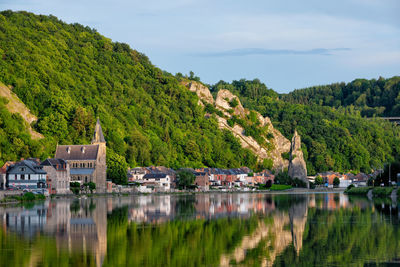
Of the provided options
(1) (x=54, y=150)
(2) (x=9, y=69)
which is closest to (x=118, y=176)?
(1) (x=54, y=150)

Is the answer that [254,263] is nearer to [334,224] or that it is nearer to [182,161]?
[334,224]

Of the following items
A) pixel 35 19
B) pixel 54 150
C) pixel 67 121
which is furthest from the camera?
pixel 35 19

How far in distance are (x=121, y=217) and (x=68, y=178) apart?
5609cm

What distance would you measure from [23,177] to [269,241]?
66.4m

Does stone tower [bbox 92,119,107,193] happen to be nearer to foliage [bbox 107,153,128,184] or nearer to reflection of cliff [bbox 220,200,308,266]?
foliage [bbox 107,153,128,184]

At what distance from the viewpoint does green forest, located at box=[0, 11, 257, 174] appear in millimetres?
129500

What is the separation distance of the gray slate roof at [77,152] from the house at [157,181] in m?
14.8

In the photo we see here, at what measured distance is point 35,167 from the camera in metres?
96.2

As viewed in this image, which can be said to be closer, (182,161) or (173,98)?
(182,161)

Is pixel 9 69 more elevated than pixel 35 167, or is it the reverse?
pixel 9 69

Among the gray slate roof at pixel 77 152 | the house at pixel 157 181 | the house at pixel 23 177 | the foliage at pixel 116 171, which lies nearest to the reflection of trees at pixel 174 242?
the house at pixel 23 177

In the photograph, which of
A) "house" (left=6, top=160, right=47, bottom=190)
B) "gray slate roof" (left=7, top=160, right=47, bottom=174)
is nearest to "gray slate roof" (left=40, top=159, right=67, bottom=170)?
"gray slate roof" (left=7, top=160, right=47, bottom=174)

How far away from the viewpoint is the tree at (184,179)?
443 ft

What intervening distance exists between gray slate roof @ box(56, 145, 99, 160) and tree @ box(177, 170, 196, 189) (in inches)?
985
